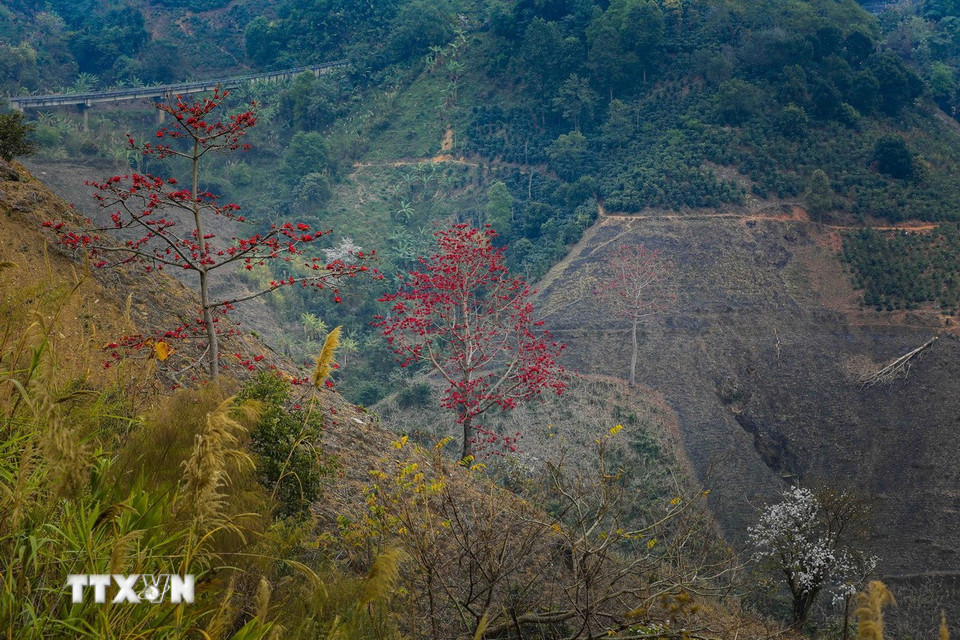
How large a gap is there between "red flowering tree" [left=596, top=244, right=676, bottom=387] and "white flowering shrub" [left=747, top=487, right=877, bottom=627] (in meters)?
11.5

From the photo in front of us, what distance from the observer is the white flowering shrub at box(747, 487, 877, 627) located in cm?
1262

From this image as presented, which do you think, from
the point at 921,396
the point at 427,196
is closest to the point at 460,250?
the point at 921,396

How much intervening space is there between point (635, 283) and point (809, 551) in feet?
47.5

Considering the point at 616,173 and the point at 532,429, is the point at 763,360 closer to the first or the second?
the point at 532,429

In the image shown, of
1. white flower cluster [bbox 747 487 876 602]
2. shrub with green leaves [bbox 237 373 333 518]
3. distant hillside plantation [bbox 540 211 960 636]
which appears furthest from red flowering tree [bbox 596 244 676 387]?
shrub with green leaves [bbox 237 373 333 518]

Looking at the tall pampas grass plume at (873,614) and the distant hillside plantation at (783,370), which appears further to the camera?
the distant hillside plantation at (783,370)

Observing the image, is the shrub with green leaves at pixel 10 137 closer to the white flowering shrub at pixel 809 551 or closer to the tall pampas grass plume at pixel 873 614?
the tall pampas grass plume at pixel 873 614

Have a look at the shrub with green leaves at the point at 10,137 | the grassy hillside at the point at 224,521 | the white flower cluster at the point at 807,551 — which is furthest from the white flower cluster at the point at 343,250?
the grassy hillside at the point at 224,521

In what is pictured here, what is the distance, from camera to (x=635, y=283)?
26500 mm

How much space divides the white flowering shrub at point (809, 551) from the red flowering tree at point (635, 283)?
11.5 meters

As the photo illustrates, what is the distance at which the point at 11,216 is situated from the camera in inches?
384

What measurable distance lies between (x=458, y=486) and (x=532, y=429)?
1291cm

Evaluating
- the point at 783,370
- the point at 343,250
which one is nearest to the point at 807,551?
the point at 783,370

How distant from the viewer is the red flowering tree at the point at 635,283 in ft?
88.1
